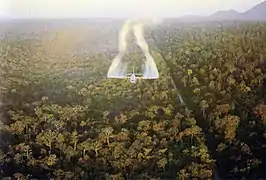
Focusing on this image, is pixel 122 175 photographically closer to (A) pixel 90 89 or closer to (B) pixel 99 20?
(A) pixel 90 89

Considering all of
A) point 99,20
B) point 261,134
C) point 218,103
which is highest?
point 99,20

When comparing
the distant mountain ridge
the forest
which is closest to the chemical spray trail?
the forest

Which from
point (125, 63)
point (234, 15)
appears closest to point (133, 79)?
point (125, 63)

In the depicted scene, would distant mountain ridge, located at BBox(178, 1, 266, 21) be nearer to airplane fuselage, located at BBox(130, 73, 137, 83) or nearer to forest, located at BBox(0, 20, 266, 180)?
forest, located at BBox(0, 20, 266, 180)

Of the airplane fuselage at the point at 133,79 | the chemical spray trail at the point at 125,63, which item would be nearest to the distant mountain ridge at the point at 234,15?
the chemical spray trail at the point at 125,63

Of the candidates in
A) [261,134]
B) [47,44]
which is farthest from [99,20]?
[261,134]

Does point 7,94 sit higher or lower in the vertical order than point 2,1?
lower
